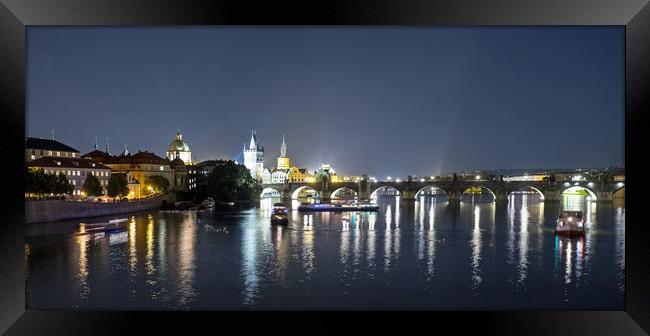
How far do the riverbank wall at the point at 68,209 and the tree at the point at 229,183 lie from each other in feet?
19.4

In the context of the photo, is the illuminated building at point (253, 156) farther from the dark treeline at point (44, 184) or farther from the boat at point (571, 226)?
the boat at point (571, 226)

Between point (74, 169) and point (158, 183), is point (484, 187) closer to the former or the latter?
point (158, 183)

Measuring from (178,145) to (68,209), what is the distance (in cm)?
2517

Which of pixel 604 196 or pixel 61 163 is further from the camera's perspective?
pixel 604 196

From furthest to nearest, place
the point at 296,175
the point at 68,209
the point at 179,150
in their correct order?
the point at 296,175 → the point at 179,150 → the point at 68,209

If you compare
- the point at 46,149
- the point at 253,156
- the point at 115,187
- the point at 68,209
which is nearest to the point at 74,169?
the point at 46,149

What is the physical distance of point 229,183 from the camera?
27859 millimetres

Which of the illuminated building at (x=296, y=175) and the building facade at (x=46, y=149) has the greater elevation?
the building facade at (x=46, y=149)

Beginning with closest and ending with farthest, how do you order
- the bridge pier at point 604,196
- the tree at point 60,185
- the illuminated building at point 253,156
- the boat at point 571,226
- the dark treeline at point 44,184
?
1. the boat at point 571,226
2. the dark treeline at point 44,184
3. the tree at point 60,185
4. the bridge pier at point 604,196
5. the illuminated building at point 253,156

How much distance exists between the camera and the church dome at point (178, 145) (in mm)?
Result: 41969

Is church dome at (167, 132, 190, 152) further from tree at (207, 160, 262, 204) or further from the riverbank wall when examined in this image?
the riverbank wall
